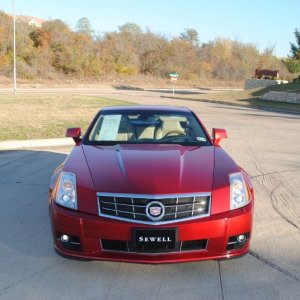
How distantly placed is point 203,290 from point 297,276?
0.85 meters

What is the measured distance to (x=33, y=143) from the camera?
11.0 meters

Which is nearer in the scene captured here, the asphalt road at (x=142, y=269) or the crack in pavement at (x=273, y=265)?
the asphalt road at (x=142, y=269)

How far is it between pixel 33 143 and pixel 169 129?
614 centimetres

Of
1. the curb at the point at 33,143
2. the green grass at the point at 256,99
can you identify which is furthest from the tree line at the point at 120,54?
the curb at the point at 33,143

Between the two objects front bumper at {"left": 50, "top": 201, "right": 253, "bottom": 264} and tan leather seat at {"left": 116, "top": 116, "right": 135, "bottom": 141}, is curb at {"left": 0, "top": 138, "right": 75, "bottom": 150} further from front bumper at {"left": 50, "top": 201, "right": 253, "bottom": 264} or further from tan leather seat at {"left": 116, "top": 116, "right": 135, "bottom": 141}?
front bumper at {"left": 50, "top": 201, "right": 253, "bottom": 264}

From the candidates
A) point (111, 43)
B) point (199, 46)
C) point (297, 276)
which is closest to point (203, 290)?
point (297, 276)

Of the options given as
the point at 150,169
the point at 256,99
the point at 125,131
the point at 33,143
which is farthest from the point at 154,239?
the point at 256,99

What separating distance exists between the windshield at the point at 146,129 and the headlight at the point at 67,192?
1.11 meters

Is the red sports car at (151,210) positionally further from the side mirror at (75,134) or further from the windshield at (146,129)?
the side mirror at (75,134)

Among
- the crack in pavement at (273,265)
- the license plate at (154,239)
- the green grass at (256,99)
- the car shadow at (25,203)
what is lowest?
the green grass at (256,99)

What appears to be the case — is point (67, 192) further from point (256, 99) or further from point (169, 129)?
point (256, 99)

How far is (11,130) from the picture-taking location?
13.4 m

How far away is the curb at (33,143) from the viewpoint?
10625 millimetres

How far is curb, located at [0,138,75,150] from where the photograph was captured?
10.6 m
